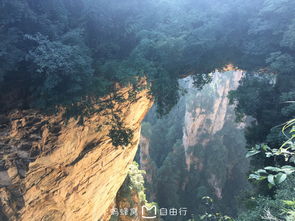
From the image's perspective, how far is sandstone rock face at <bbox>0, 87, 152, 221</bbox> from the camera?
521cm

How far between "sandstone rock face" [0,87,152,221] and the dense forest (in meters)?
0.46

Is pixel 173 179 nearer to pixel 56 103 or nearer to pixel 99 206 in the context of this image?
pixel 99 206

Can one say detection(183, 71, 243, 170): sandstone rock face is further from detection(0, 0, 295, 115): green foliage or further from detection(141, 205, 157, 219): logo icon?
detection(0, 0, 295, 115): green foliage

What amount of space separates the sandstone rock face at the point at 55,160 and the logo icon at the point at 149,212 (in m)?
5.46

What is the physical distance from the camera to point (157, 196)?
69.2 ft

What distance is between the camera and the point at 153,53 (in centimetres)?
586

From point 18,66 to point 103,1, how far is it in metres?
2.75

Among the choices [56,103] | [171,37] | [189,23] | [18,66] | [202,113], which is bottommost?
[202,113]

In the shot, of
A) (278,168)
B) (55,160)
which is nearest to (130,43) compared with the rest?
(55,160)

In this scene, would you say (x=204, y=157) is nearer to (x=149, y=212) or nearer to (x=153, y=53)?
(x=149, y=212)

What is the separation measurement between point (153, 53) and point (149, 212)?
32.9 ft

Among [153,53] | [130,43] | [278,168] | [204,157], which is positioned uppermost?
[130,43]

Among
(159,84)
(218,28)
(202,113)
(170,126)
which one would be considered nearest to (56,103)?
(159,84)

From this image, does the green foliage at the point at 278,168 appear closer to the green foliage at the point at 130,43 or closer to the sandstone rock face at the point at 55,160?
the green foliage at the point at 130,43
